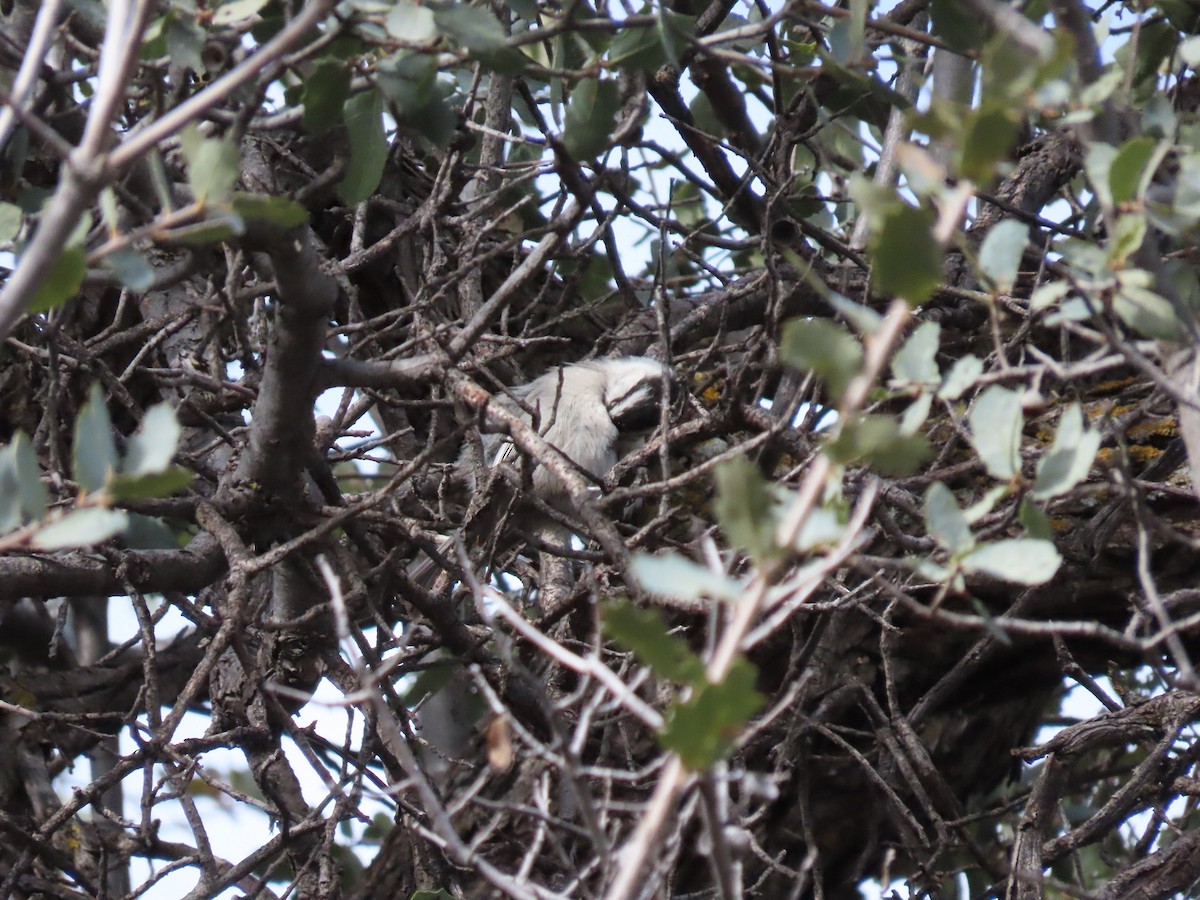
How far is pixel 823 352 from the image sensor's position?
1244 millimetres

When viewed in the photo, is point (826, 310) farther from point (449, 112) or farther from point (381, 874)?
point (381, 874)

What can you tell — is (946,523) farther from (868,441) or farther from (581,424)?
(581,424)

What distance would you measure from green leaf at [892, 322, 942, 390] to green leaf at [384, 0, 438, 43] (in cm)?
87

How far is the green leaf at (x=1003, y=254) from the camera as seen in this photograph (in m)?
1.52

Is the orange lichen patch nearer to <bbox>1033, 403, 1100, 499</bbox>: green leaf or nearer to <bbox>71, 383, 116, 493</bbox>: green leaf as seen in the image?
<bbox>1033, 403, 1100, 499</bbox>: green leaf

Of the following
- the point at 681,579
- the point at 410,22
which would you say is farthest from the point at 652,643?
the point at 410,22

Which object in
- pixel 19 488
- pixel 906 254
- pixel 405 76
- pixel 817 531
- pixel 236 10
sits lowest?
pixel 817 531

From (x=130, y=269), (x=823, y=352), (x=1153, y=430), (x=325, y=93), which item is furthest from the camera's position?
(x=1153, y=430)

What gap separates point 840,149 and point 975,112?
3.23 m

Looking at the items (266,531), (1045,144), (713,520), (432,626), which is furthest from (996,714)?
(266,531)

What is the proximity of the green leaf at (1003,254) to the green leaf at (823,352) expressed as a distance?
0.36 metres

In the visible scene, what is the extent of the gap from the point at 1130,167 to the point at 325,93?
49.5 inches

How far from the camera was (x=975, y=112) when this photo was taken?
1.31 metres

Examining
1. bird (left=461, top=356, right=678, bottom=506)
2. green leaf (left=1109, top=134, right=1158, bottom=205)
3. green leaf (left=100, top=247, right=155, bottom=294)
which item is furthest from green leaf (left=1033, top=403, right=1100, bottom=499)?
bird (left=461, top=356, right=678, bottom=506)
